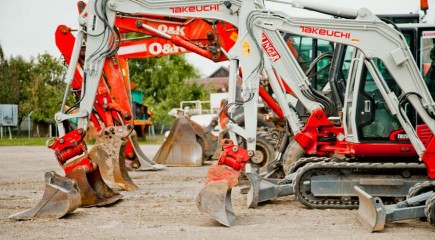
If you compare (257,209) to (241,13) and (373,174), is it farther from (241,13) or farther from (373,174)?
(241,13)

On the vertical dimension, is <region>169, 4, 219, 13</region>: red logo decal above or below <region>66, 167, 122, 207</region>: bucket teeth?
above

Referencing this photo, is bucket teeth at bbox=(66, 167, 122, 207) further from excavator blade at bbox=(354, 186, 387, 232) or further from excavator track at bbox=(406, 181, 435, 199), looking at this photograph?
excavator track at bbox=(406, 181, 435, 199)

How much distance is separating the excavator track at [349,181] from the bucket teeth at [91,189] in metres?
2.71

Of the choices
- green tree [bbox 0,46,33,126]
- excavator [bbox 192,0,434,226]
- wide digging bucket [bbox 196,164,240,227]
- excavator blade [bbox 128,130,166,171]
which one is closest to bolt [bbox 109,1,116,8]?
excavator [bbox 192,0,434,226]

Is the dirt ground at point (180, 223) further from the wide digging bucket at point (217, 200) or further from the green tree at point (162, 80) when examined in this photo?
the green tree at point (162, 80)

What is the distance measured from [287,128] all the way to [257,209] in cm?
276

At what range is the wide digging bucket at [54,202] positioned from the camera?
358 inches

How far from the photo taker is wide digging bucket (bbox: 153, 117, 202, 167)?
18.6 meters

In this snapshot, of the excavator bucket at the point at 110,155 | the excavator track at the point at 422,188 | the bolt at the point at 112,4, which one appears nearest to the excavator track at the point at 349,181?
the excavator track at the point at 422,188

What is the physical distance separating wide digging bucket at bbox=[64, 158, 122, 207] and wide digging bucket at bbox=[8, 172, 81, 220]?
0.79m

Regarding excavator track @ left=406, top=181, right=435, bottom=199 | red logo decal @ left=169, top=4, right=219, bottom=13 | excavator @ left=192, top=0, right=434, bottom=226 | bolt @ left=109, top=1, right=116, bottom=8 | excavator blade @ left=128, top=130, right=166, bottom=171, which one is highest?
bolt @ left=109, top=1, right=116, bottom=8

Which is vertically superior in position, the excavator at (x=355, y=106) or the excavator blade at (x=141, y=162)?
the excavator at (x=355, y=106)

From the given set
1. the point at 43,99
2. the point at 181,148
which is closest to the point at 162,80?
the point at 43,99

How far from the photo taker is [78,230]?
27.1ft
